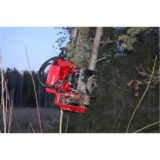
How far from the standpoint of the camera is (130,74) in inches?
120

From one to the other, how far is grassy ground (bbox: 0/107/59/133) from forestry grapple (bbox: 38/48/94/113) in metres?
0.14

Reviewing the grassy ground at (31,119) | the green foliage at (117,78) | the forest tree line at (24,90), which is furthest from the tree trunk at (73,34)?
the grassy ground at (31,119)

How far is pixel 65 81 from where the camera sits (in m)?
2.89

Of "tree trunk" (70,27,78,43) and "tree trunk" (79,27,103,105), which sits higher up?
"tree trunk" (70,27,78,43)

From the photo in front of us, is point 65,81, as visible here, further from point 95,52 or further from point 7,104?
point 7,104

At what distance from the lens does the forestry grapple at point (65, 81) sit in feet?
9.44

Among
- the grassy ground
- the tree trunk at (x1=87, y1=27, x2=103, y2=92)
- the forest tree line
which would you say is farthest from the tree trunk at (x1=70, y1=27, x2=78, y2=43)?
the grassy ground

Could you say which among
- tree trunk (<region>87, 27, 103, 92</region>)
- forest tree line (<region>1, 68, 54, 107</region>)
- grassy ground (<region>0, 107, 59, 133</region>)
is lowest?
grassy ground (<region>0, 107, 59, 133</region>)

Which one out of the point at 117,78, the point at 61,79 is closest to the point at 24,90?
the point at 61,79

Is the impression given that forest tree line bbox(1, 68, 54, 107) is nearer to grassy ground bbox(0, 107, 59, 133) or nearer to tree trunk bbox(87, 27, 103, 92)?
grassy ground bbox(0, 107, 59, 133)

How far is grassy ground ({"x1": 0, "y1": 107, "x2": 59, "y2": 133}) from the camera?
2.92 meters
